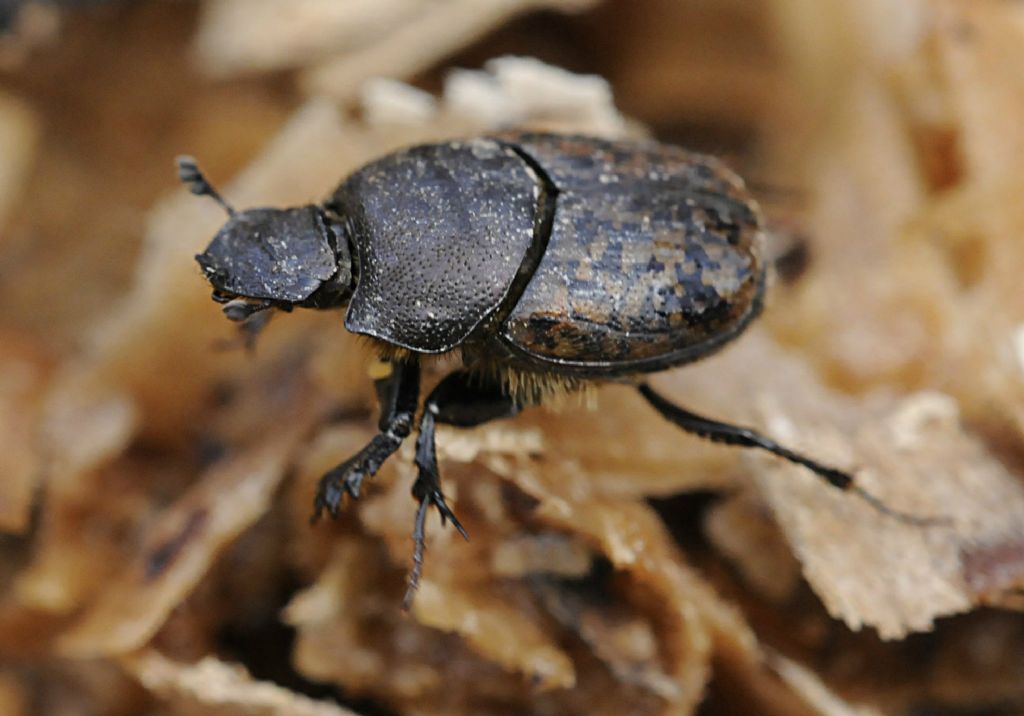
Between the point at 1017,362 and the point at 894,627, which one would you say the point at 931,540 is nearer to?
the point at 894,627

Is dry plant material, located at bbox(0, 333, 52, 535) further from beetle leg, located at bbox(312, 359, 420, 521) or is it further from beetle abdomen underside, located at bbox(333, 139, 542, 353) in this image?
beetle abdomen underside, located at bbox(333, 139, 542, 353)

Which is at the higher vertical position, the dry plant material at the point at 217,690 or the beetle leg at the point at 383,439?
the beetle leg at the point at 383,439

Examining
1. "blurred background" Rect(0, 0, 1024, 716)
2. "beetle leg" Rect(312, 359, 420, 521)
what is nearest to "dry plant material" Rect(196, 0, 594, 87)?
"blurred background" Rect(0, 0, 1024, 716)

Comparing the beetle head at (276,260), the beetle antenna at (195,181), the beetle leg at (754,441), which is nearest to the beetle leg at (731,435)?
the beetle leg at (754,441)

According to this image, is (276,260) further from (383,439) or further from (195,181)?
(383,439)

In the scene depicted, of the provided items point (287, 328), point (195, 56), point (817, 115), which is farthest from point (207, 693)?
point (817, 115)

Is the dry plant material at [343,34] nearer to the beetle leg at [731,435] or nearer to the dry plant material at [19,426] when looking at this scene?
the dry plant material at [19,426]

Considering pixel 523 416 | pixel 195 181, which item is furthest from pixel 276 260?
pixel 523 416
